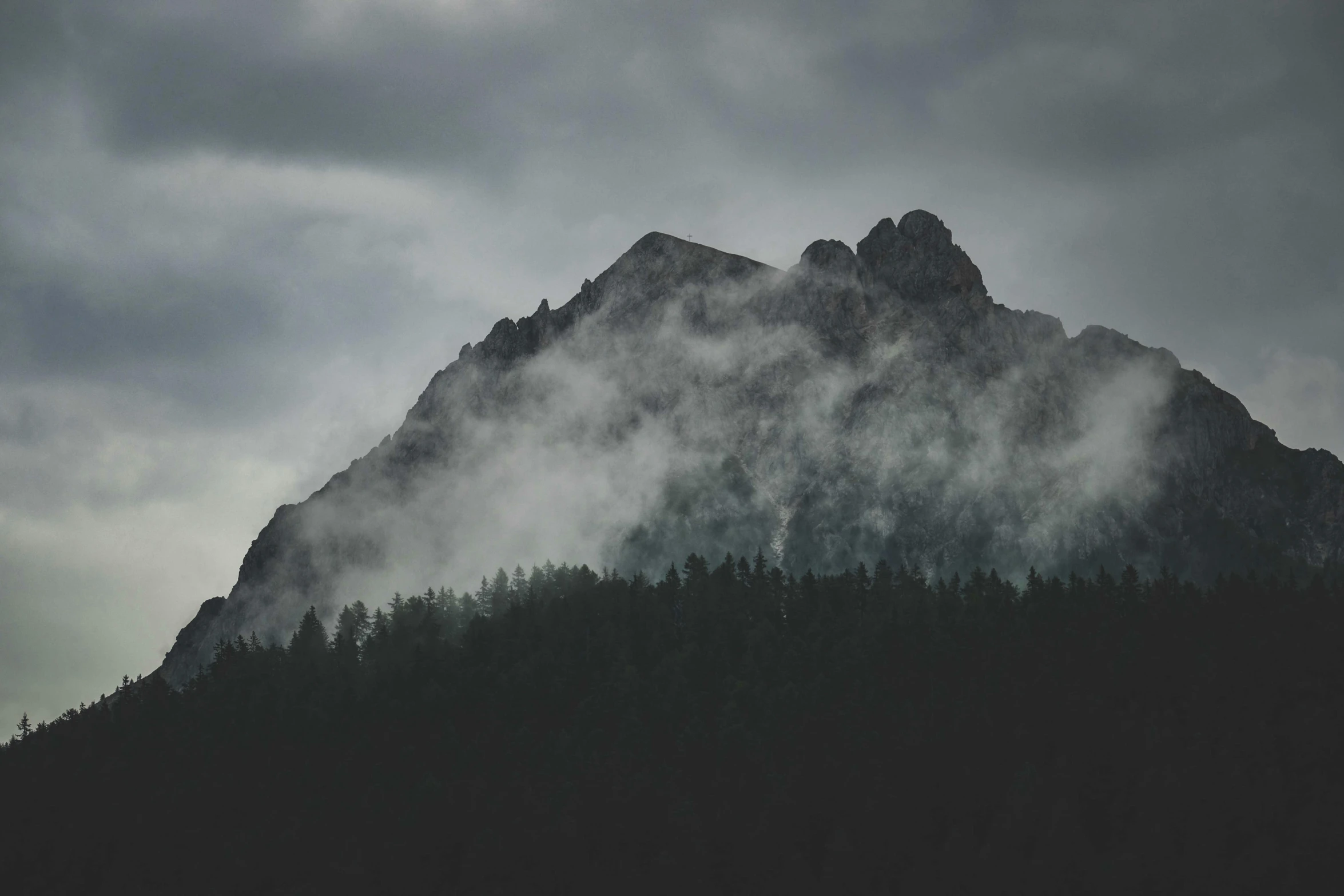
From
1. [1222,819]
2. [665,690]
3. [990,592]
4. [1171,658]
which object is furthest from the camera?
[990,592]

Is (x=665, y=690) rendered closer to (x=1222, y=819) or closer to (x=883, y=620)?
(x=883, y=620)

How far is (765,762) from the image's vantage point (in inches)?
5950

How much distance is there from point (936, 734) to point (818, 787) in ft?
46.8

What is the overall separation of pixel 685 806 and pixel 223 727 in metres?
76.1

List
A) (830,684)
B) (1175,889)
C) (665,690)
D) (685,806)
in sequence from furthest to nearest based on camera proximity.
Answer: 1. (665,690)
2. (830,684)
3. (685,806)
4. (1175,889)

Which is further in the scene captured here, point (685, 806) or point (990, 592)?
point (990, 592)

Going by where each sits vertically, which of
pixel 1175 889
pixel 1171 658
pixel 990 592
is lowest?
pixel 1175 889

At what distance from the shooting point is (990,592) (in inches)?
7844

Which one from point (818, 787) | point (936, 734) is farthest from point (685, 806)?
point (936, 734)

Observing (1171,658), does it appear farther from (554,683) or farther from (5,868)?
(5,868)

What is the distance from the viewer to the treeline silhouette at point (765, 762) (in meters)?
127

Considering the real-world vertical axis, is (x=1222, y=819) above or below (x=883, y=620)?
below

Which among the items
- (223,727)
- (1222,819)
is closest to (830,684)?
(1222,819)

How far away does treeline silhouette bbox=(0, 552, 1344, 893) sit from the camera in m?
127
